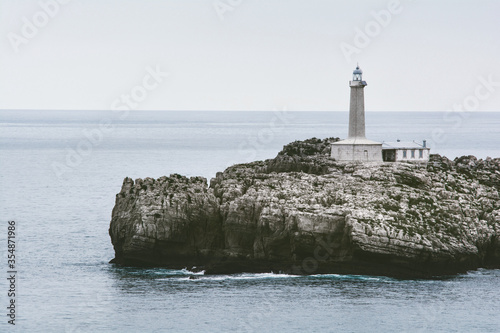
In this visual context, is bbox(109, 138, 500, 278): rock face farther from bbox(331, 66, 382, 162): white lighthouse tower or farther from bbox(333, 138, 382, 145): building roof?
bbox(333, 138, 382, 145): building roof

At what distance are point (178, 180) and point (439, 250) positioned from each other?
2168 centimetres

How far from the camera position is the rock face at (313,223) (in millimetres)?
70500

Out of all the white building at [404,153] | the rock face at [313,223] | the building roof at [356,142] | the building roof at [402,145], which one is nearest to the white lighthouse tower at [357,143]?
the building roof at [356,142]

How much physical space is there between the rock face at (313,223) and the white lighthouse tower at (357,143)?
5.58 metres

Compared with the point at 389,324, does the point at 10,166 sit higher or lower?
higher

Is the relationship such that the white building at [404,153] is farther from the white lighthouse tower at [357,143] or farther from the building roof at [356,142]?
the building roof at [356,142]

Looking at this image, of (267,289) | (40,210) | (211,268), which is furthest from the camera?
(40,210)

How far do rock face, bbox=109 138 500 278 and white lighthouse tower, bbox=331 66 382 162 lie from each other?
18.3 feet

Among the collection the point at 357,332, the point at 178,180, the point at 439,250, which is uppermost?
the point at 178,180

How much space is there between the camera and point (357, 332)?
5906 centimetres

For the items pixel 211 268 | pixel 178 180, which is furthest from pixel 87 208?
pixel 211 268

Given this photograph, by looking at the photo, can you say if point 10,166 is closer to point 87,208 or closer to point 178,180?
point 87,208

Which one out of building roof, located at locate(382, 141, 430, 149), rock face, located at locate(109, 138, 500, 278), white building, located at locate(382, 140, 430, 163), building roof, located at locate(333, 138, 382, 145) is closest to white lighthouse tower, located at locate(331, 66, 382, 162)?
building roof, located at locate(333, 138, 382, 145)

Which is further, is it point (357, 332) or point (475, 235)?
point (475, 235)
